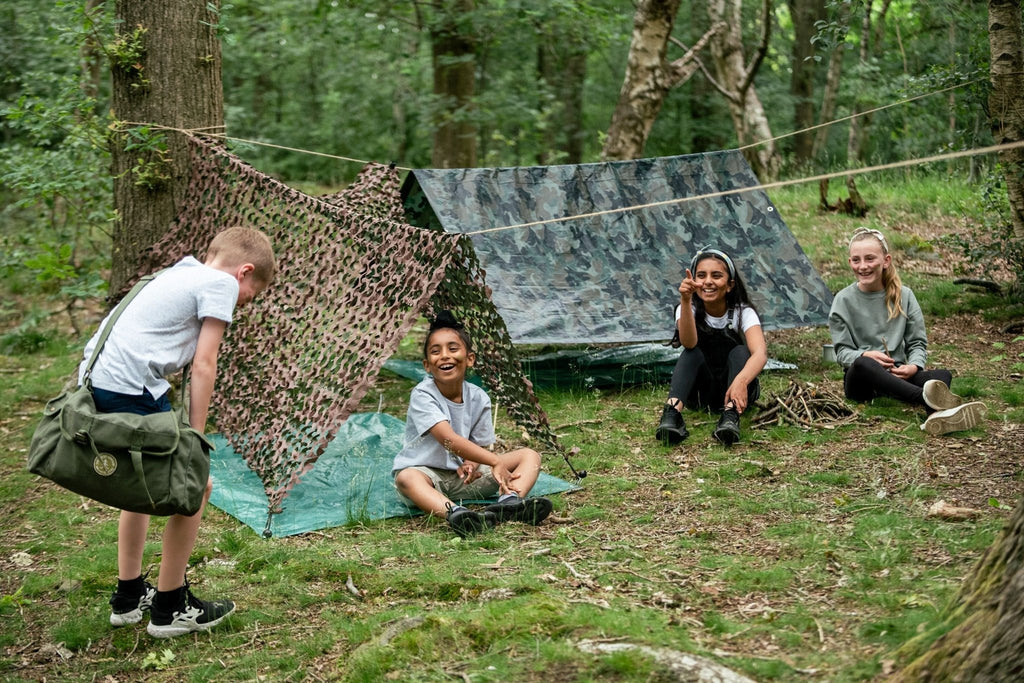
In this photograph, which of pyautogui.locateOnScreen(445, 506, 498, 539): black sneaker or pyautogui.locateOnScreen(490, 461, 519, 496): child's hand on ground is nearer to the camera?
pyautogui.locateOnScreen(445, 506, 498, 539): black sneaker

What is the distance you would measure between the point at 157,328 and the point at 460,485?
1.74 metres

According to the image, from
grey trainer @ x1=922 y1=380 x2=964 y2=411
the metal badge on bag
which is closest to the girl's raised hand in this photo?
grey trainer @ x1=922 y1=380 x2=964 y2=411

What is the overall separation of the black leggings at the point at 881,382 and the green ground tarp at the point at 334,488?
186 cm

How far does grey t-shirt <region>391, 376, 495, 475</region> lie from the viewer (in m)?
4.32

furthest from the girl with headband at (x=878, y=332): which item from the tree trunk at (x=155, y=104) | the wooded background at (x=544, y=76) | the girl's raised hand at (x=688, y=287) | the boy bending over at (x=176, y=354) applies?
the tree trunk at (x=155, y=104)

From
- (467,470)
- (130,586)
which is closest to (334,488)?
(467,470)

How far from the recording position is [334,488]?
4828 millimetres

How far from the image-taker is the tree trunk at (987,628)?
2.18m

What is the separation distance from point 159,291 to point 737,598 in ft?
6.90

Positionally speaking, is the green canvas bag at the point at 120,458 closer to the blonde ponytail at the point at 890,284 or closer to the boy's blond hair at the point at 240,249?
the boy's blond hair at the point at 240,249

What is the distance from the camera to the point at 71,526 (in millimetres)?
4613

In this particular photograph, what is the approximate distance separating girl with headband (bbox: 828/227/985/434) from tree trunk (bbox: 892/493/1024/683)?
2.81m

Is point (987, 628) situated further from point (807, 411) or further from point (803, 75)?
point (803, 75)

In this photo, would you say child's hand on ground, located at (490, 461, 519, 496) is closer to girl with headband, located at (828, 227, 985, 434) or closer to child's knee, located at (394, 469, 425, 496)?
child's knee, located at (394, 469, 425, 496)
